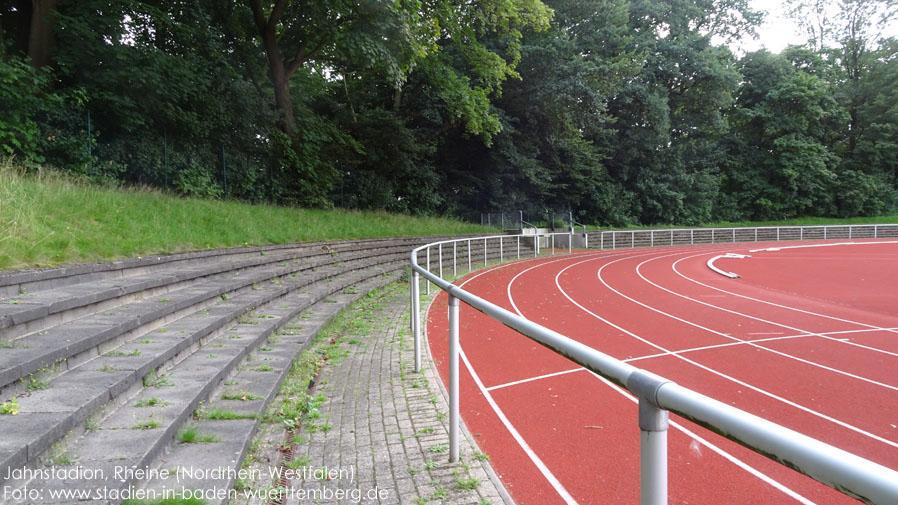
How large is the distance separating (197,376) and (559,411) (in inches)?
117

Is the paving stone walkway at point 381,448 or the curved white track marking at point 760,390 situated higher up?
the paving stone walkway at point 381,448

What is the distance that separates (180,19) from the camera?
1585cm

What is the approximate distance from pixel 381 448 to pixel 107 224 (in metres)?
5.55

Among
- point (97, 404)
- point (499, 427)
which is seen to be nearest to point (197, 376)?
point (97, 404)

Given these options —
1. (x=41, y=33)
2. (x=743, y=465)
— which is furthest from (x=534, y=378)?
(x=41, y=33)

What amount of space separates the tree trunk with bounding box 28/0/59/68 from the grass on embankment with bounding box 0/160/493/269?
3898mm

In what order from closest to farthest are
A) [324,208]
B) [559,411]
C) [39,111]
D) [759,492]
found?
[759,492] → [559,411] → [39,111] → [324,208]

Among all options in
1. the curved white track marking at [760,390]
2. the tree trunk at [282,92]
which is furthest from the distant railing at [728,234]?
the curved white track marking at [760,390]

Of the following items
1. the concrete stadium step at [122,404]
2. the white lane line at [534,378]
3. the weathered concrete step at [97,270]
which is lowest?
the white lane line at [534,378]

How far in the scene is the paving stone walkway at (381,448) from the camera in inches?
113

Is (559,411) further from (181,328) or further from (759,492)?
(181,328)

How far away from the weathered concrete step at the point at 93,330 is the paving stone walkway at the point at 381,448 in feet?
4.46

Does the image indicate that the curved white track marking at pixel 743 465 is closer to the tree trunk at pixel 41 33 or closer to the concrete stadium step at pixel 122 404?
the concrete stadium step at pixel 122 404

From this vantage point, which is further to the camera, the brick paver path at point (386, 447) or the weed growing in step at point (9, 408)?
the brick paver path at point (386, 447)
